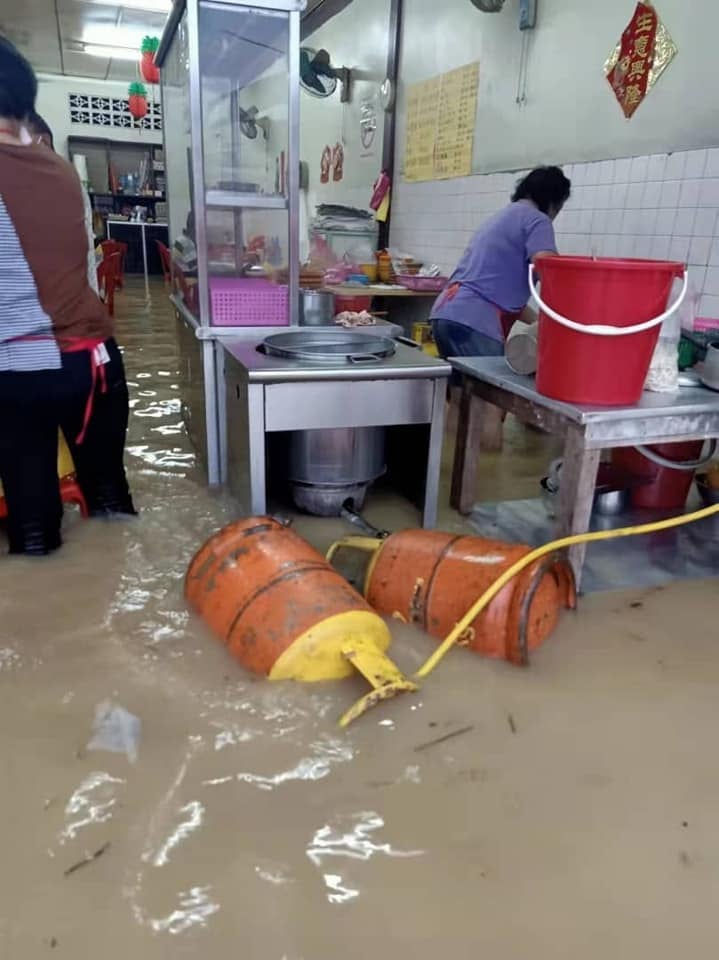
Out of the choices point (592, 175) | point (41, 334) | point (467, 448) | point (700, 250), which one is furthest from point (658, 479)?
point (41, 334)

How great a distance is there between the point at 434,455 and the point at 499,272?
36.9 inches

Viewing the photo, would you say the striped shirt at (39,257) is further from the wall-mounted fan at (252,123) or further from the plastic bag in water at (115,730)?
the plastic bag in water at (115,730)

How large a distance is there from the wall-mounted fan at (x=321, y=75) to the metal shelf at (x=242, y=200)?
3590 millimetres

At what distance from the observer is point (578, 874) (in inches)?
46.3

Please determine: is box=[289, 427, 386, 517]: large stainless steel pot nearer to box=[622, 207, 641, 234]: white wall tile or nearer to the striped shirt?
the striped shirt

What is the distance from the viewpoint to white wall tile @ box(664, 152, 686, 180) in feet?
9.16

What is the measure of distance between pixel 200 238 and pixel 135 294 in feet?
23.4

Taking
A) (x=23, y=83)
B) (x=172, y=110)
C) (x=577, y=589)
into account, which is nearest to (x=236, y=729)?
(x=577, y=589)

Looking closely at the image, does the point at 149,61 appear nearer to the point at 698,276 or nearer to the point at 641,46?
the point at 641,46

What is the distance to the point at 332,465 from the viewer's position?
2.46 m

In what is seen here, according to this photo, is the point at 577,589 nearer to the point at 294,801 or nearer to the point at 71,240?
the point at 294,801

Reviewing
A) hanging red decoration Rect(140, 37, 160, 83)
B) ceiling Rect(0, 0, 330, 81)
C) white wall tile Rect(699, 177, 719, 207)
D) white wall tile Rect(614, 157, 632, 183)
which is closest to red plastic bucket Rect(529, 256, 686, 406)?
white wall tile Rect(699, 177, 719, 207)

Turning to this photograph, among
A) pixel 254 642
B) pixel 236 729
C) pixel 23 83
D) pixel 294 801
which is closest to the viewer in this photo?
pixel 294 801

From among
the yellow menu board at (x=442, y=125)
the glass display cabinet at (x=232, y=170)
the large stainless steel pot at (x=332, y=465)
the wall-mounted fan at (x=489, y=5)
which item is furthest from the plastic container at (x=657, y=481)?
the wall-mounted fan at (x=489, y=5)
